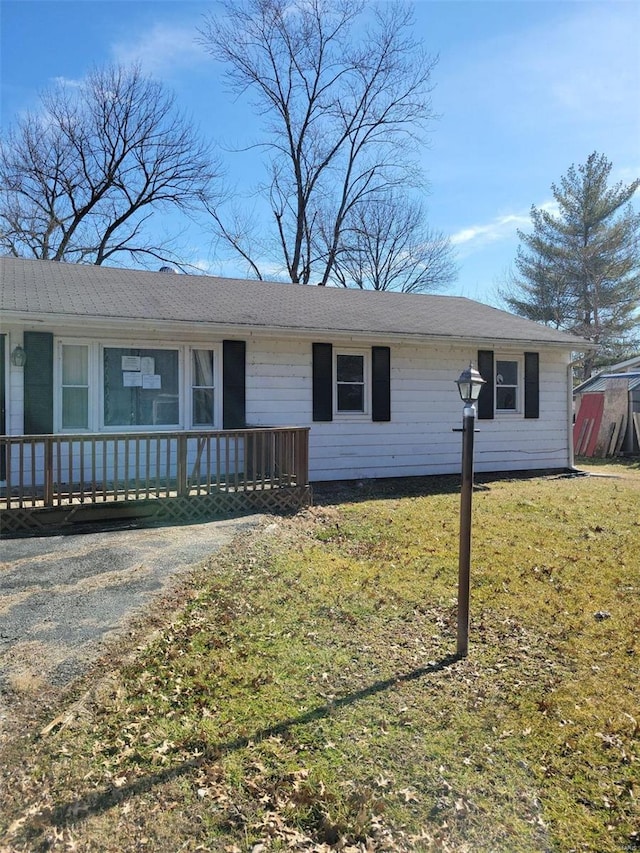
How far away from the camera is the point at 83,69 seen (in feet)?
70.4

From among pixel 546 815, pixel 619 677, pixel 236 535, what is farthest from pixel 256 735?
pixel 236 535

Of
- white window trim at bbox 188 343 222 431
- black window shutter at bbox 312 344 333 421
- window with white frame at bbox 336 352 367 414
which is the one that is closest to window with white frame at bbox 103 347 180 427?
white window trim at bbox 188 343 222 431

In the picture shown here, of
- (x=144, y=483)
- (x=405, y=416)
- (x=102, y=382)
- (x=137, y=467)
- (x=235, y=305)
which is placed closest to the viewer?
(x=137, y=467)

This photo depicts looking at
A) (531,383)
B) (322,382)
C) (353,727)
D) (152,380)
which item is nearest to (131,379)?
(152,380)

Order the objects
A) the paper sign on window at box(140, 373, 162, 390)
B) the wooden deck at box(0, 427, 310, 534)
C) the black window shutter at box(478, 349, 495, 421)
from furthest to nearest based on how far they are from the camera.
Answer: the black window shutter at box(478, 349, 495, 421) < the paper sign on window at box(140, 373, 162, 390) < the wooden deck at box(0, 427, 310, 534)

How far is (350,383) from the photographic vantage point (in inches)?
423

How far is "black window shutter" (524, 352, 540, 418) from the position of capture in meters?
12.1

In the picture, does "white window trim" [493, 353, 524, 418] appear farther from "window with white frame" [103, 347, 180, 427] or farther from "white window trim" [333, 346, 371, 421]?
"window with white frame" [103, 347, 180, 427]

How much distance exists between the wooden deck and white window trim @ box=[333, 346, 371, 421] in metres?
2.08

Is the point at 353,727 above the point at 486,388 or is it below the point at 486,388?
below

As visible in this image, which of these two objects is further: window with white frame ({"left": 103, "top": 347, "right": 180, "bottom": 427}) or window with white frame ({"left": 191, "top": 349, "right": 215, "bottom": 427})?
window with white frame ({"left": 191, "top": 349, "right": 215, "bottom": 427})

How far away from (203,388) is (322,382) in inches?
83.4

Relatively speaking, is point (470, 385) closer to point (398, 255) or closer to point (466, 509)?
point (466, 509)

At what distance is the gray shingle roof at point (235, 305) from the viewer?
8.73 m
